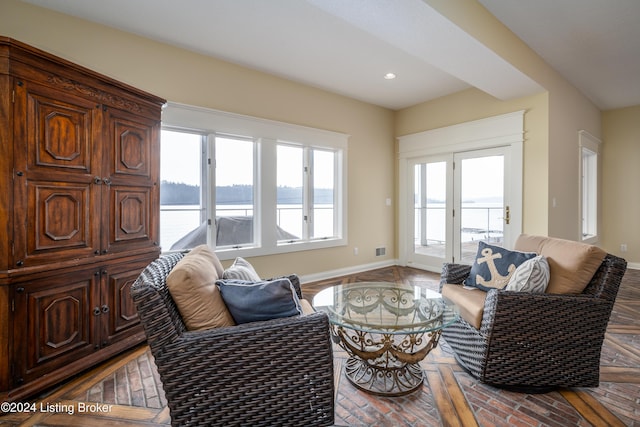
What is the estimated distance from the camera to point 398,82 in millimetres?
4188

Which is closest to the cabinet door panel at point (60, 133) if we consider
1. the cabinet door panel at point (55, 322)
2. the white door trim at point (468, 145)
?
the cabinet door panel at point (55, 322)


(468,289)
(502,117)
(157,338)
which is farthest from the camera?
(502,117)

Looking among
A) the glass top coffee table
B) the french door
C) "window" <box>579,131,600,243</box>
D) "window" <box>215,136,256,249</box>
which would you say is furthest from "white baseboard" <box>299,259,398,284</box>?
"window" <box>579,131,600,243</box>

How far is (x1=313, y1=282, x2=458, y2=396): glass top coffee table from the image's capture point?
1769 mm

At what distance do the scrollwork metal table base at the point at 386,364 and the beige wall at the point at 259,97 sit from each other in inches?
87.1

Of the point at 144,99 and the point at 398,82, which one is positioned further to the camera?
the point at 398,82

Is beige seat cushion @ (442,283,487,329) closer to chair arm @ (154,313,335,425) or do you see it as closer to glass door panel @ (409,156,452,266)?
chair arm @ (154,313,335,425)

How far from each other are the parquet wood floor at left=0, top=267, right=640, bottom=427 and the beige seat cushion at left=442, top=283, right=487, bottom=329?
377 millimetres

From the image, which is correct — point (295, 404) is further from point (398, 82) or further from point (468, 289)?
point (398, 82)

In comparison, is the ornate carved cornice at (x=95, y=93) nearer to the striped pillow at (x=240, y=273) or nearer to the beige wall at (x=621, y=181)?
the striped pillow at (x=240, y=273)

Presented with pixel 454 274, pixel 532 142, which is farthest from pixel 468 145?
pixel 454 274

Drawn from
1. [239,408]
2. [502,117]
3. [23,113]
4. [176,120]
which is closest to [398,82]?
[502,117]

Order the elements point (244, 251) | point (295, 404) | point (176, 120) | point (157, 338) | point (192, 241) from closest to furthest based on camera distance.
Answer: point (157, 338) < point (295, 404) < point (176, 120) < point (192, 241) < point (244, 251)

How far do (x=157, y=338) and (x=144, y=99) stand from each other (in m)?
1.97
